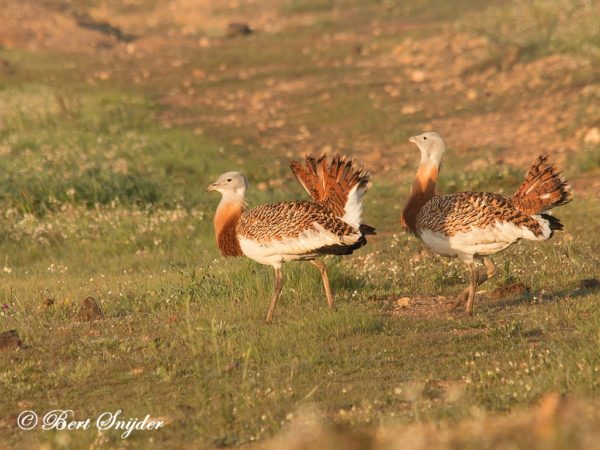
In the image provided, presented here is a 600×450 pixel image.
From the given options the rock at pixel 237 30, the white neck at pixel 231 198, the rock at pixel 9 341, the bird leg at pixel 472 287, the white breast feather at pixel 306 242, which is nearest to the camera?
the rock at pixel 9 341

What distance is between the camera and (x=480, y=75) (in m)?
21.6

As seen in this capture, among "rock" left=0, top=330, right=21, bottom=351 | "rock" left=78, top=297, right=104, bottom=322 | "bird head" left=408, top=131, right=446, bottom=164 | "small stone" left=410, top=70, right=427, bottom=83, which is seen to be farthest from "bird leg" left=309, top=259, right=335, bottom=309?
"small stone" left=410, top=70, right=427, bottom=83

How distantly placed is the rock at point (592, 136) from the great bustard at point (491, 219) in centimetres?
771

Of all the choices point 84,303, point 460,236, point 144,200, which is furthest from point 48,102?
point 460,236

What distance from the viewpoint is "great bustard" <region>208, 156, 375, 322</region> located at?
26.9ft

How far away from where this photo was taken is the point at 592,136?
52.5 ft

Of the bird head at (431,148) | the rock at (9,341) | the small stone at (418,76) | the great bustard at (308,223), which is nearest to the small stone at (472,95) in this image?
the small stone at (418,76)

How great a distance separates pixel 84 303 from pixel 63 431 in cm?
287

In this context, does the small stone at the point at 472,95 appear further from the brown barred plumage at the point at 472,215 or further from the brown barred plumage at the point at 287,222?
the brown barred plumage at the point at 287,222

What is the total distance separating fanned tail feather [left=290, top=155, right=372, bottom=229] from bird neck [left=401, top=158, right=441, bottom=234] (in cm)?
64

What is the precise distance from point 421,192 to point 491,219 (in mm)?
986

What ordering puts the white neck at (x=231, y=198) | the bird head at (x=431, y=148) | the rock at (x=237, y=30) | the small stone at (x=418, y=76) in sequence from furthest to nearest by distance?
the rock at (x=237, y=30) → the small stone at (x=418, y=76) → the bird head at (x=431, y=148) → the white neck at (x=231, y=198)

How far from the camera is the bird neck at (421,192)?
901 cm

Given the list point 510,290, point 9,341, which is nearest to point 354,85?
point 510,290
